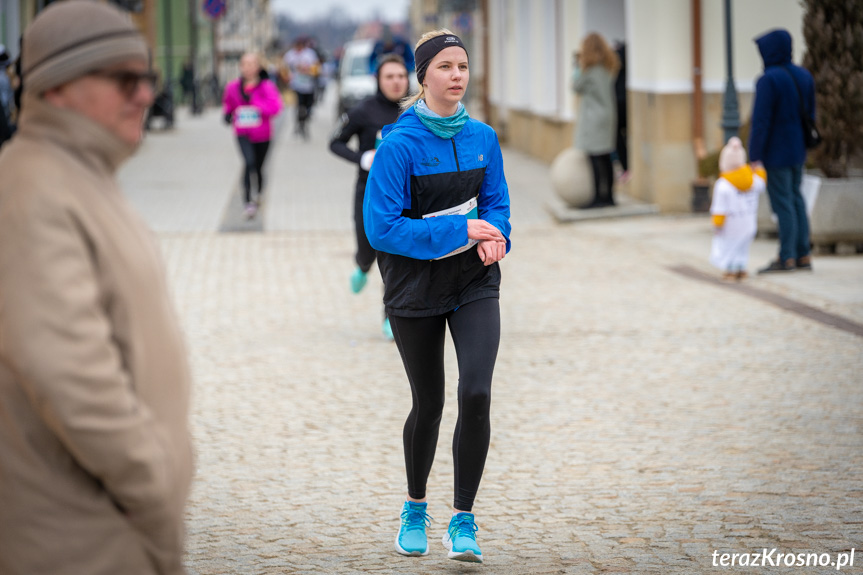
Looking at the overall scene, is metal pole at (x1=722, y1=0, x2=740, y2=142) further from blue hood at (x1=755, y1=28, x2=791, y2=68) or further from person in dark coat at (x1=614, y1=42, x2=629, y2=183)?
person in dark coat at (x1=614, y1=42, x2=629, y2=183)

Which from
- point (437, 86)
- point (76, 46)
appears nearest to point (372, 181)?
point (437, 86)

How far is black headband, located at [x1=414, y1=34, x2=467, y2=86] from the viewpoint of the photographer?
13.8ft

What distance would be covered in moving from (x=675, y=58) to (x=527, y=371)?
8670 millimetres

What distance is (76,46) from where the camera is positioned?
2.13 m

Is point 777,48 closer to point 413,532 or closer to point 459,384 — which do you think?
point 459,384

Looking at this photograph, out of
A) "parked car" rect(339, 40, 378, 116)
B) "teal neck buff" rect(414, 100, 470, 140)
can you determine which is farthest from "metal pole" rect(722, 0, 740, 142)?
"parked car" rect(339, 40, 378, 116)

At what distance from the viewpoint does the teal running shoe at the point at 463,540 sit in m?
4.13

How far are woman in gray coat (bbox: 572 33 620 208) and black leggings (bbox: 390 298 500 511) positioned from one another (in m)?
10.8

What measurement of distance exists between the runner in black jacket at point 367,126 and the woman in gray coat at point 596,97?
22.7ft

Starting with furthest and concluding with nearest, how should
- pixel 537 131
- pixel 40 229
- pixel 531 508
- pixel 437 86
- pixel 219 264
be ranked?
pixel 537 131, pixel 219 264, pixel 531 508, pixel 437 86, pixel 40 229

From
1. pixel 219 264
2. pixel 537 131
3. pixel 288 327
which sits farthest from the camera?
pixel 537 131

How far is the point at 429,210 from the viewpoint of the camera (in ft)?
13.8

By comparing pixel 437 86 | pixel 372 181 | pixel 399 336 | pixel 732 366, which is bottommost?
pixel 732 366

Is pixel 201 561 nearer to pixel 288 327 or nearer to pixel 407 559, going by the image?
pixel 407 559
